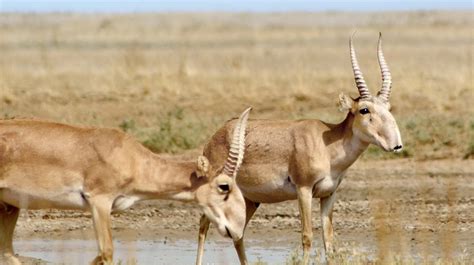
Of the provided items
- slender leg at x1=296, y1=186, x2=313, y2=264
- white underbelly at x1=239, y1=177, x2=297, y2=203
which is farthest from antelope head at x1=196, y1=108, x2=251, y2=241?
white underbelly at x1=239, y1=177, x2=297, y2=203

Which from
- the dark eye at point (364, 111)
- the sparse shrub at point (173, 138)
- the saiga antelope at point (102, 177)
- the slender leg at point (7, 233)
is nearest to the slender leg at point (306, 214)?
the dark eye at point (364, 111)

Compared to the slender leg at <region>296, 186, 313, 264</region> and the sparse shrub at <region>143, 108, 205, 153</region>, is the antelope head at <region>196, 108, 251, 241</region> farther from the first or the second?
the sparse shrub at <region>143, 108, 205, 153</region>

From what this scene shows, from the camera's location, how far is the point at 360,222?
1678 cm

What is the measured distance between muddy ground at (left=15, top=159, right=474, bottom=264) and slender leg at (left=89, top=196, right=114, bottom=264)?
2.69m

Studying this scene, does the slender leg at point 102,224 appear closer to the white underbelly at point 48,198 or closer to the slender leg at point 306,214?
the white underbelly at point 48,198

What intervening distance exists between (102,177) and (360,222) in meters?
5.45

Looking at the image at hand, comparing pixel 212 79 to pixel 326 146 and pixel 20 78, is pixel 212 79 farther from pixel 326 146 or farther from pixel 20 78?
pixel 326 146

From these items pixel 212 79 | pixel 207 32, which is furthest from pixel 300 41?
pixel 212 79

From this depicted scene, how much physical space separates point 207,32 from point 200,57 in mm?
37833

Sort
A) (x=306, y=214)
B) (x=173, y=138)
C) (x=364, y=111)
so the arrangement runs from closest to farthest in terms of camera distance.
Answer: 1. (x=306, y=214)
2. (x=364, y=111)
3. (x=173, y=138)

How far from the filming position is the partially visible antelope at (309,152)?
44.6 ft

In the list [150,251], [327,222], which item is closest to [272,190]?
[327,222]

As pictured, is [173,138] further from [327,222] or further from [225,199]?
[225,199]

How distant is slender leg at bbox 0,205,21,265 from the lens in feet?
42.0
